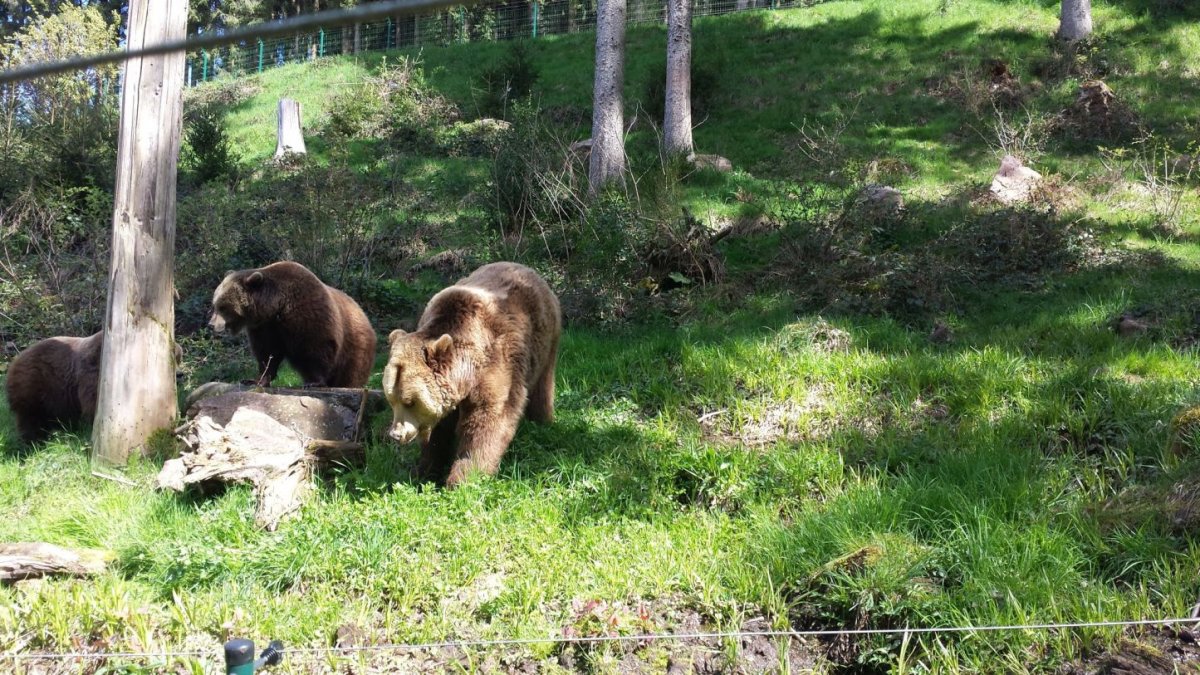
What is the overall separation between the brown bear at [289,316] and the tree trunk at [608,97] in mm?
6170

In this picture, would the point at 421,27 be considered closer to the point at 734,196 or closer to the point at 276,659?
the point at 734,196

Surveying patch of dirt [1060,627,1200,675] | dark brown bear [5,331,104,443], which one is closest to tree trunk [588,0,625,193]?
dark brown bear [5,331,104,443]

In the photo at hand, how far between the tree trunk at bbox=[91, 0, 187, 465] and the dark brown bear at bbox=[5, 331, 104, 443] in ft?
3.05

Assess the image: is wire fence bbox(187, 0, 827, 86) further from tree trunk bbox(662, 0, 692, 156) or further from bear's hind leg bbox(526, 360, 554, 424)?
bear's hind leg bbox(526, 360, 554, 424)

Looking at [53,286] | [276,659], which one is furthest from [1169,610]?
[53,286]

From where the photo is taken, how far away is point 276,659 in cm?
284

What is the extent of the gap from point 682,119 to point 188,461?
1133 cm

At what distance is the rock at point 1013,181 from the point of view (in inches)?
445

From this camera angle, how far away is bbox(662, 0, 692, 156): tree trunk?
47.3ft

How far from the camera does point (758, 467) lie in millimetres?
5297

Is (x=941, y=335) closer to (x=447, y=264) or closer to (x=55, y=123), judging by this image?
(x=447, y=264)

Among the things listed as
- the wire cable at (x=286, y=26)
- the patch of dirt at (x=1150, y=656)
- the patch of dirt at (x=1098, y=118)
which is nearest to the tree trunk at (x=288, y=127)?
the patch of dirt at (x=1098, y=118)

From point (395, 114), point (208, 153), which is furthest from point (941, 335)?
point (395, 114)

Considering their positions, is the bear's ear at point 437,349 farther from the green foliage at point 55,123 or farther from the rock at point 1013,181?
the green foliage at point 55,123
